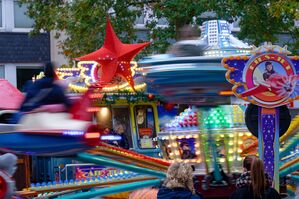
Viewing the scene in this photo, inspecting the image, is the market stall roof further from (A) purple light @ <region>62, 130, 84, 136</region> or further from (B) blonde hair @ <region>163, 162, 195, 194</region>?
(B) blonde hair @ <region>163, 162, 195, 194</region>

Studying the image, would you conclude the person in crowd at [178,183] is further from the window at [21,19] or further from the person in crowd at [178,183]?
the window at [21,19]

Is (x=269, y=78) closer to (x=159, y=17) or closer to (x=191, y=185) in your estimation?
(x=191, y=185)

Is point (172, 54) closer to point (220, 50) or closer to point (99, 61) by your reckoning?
point (220, 50)

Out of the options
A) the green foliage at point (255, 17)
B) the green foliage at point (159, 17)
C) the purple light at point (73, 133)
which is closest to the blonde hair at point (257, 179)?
the purple light at point (73, 133)

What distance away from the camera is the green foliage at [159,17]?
68.2ft

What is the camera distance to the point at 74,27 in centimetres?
2134

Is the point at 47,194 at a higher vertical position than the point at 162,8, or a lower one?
lower

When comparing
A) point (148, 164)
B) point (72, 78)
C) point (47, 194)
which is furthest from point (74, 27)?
point (148, 164)

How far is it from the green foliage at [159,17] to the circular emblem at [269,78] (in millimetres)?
9638

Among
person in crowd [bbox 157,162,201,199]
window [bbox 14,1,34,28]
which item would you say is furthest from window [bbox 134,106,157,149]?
person in crowd [bbox 157,162,201,199]

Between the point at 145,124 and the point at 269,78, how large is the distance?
11313mm

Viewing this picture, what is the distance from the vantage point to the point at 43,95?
8.70 m

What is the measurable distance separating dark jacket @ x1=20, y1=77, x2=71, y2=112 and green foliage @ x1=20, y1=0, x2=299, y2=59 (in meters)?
11.6

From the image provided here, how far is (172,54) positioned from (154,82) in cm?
43
